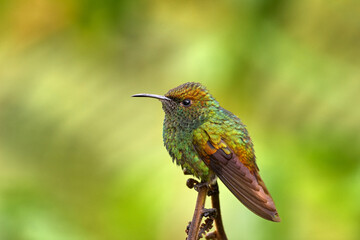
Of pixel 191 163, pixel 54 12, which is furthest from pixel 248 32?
pixel 191 163

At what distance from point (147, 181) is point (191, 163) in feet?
6.57

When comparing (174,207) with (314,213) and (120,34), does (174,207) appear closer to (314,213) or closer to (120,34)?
(314,213)

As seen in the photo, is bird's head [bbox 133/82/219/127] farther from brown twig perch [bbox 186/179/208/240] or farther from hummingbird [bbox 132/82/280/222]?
brown twig perch [bbox 186/179/208/240]

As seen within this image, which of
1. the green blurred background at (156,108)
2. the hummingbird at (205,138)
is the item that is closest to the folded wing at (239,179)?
the hummingbird at (205,138)

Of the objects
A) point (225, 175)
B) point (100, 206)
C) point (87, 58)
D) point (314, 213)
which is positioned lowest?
point (225, 175)

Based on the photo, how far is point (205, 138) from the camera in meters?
1.08

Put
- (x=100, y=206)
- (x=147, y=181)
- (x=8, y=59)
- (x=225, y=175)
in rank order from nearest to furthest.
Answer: (x=225, y=175) < (x=147, y=181) < (x=100, y=206) < (x=8, y=59)

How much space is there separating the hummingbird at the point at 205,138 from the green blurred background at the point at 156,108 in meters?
1.61

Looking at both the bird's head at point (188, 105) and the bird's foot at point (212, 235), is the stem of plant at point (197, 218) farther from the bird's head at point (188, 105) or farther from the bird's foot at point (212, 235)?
the bird's head at point (188, 105)

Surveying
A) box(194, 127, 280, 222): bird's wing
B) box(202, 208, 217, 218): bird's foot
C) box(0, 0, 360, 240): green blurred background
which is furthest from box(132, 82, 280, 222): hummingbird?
box(0, 0, 360, 240): green blurred background

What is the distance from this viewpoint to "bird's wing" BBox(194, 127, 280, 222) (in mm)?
918

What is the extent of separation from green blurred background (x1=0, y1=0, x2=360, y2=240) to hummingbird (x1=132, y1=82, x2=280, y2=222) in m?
1.61

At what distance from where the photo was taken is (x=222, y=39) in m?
3.27

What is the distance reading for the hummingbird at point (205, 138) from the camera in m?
1.04
